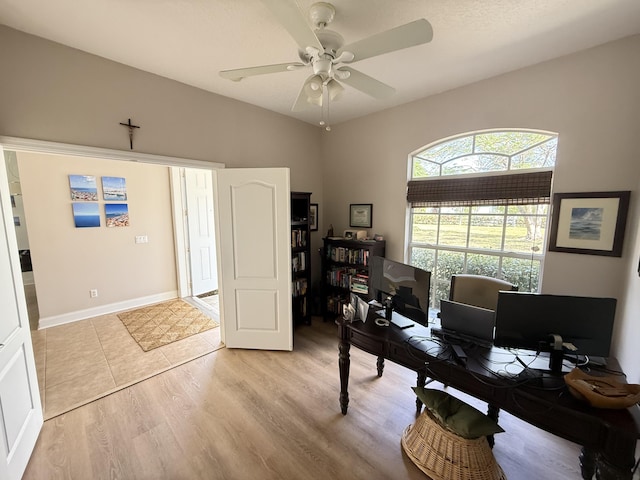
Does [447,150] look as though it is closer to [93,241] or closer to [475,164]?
[475,164]

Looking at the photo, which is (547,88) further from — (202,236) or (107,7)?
(202,236)

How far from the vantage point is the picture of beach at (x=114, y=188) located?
391 cm

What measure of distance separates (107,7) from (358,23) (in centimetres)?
157

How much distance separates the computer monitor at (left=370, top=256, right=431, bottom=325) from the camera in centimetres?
179

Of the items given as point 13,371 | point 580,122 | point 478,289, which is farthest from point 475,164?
point 13,371

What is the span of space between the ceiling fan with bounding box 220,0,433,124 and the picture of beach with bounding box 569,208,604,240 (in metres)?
1.88

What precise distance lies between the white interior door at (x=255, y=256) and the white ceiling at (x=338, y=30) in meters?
1.03

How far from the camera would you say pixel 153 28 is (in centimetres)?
181

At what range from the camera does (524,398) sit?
4.21ft

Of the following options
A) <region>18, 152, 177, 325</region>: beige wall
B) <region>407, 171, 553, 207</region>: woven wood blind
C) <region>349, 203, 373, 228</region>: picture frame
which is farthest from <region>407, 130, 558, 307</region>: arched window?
<region>18, 152, 177, 325</region>: beige wall

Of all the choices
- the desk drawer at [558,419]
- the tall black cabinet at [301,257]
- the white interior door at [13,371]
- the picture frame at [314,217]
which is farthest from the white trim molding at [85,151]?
the desk drawer at [558,419]

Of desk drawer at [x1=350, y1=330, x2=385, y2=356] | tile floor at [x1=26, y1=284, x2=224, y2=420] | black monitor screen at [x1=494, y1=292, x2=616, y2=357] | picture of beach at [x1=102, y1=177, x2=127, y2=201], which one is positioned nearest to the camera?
black monitor screen at [x1=494, y1=292, x2=616, y2=357]

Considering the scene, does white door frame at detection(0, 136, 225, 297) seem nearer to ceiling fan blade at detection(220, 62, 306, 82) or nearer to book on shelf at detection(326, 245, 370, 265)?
ceiling fan blade at detection(220, 62, 306, 82)

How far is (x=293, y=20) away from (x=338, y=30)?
33.1 inches
